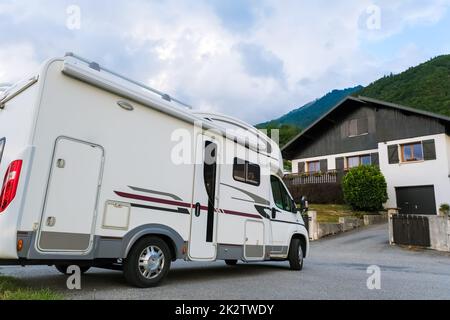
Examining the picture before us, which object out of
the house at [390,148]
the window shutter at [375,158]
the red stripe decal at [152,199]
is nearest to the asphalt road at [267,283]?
the red stripe decal at [152,199]

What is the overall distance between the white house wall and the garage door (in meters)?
0.26

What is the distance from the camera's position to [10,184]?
426cm

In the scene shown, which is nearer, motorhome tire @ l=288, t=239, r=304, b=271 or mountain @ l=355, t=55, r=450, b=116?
motorhome tire @ l=288, t=239, r=304, b=271

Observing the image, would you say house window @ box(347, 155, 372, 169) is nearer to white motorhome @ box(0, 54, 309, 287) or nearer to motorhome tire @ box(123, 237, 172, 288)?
white motorhome @ box(0, 54, 309, 287)

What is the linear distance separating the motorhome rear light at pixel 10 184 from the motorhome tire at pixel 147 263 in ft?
5.52

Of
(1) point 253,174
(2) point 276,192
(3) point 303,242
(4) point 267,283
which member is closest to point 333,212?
(3) point 303,242

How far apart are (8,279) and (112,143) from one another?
2.57m

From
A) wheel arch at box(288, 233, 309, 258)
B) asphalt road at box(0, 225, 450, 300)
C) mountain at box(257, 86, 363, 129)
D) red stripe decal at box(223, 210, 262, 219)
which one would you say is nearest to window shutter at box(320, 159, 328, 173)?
asphalt road at box(0, 225, 450, 300)

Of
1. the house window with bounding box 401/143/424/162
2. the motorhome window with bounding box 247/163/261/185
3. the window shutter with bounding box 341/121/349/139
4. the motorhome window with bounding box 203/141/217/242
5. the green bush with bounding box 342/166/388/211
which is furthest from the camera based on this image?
the window shutter with bounding box 341/121/349/139

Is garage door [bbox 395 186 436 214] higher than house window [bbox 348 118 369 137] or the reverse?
the reverse

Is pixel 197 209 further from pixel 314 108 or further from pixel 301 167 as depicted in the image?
pixel 314 108

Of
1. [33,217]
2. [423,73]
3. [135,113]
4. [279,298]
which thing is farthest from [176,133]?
[423,73]

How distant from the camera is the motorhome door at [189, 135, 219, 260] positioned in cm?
605

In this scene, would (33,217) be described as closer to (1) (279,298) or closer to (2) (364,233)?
(1) (279,298)
